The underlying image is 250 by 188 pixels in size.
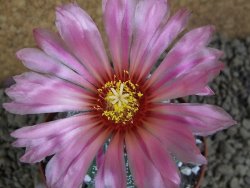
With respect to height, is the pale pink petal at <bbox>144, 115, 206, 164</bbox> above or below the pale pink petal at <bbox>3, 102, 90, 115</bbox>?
below

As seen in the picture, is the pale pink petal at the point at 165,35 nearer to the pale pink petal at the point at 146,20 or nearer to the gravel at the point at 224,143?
the pale pink petal at the point at 146,20

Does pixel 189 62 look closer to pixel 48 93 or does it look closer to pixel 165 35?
pixel 165 35

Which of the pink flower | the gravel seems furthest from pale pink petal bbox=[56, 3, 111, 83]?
the gravel

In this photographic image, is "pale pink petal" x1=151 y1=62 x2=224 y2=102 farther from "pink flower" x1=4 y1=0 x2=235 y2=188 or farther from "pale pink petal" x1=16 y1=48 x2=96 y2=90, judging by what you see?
"pale pink petal" x1=16 y1=48 x2=96 y2=90

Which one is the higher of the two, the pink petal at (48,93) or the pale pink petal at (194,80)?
the pink petal at (48,93)

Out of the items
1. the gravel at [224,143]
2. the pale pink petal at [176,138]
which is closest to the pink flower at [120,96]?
the pale pink petal at [176,138]

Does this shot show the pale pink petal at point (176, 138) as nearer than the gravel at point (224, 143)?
Yes

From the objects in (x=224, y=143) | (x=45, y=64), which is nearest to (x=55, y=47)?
(x=45, y=64)
